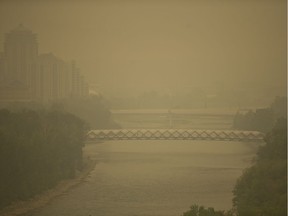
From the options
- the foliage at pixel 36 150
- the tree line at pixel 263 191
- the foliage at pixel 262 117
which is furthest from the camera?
the foliage at pixel 262 117

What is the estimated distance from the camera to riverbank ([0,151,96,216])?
21.5 ft

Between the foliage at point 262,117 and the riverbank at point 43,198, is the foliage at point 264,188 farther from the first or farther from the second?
the foliage at point 262,117

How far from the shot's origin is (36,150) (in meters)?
7.59

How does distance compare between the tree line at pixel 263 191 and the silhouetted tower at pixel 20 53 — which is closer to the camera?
the tree line at pixel 263 191

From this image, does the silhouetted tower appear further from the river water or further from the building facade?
the river water

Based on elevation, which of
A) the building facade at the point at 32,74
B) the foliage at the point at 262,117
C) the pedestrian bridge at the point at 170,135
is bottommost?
the pedestrian bridge at the point at 170,135

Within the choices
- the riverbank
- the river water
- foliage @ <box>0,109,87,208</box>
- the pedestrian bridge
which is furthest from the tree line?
the pedestrian bridge

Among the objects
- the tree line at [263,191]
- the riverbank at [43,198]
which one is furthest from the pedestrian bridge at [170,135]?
the tree line at [263,191]

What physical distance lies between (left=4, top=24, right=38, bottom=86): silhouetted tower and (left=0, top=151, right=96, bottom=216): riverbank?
4.94ft

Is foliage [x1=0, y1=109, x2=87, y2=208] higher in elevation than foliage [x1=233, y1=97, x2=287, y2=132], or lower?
lower

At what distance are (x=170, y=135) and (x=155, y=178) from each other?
205 centimetres

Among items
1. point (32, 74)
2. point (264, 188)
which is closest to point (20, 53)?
point (32, 74)

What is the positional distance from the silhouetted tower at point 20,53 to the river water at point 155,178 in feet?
4.58

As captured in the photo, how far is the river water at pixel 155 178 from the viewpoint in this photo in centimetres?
666
